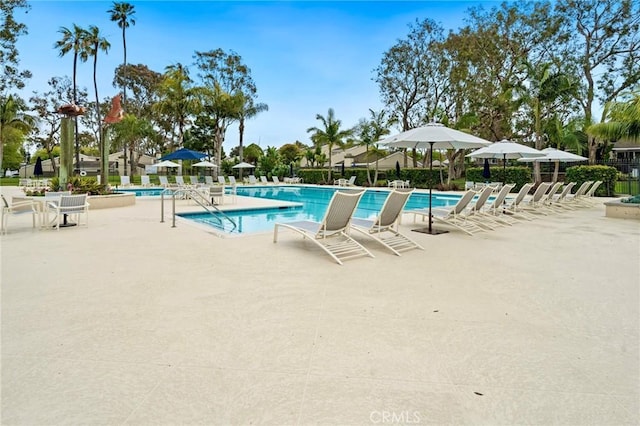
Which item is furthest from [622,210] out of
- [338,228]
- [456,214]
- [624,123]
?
[338,228]

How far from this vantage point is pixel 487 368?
8.04 feet

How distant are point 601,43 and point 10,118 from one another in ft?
130

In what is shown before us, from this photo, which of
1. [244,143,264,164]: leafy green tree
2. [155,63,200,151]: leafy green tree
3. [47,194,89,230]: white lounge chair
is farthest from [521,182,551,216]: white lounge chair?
[244,143,264,164]: leafy green tree

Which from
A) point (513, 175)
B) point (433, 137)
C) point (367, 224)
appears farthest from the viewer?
point (513, 175)

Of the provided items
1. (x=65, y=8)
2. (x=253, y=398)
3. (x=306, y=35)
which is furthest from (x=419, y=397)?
(x=65, y=8)

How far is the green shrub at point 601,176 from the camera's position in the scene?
16609 mm

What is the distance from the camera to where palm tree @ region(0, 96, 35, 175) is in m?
26.7

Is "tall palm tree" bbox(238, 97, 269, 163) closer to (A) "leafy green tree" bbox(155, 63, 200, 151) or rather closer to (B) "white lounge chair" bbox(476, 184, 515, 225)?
(A) "leafy green tree" bbox(155, 63, 200, 151)

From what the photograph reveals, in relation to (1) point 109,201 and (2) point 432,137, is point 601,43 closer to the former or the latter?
(2) point 432,137

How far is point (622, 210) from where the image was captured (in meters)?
10.0

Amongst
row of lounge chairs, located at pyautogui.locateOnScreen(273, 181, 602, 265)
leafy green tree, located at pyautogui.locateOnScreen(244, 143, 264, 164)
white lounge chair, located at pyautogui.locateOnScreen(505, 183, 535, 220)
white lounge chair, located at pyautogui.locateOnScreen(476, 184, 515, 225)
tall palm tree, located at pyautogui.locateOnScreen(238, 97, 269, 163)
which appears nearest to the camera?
row of lounge chairs, located at pyautogui.locateOnScreen(273, 181, 602, 265)

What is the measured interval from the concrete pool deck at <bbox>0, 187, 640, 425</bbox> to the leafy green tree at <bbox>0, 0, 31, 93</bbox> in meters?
26.2

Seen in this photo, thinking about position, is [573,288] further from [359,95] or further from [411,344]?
[359,95]

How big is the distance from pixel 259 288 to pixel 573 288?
11.2 ft
